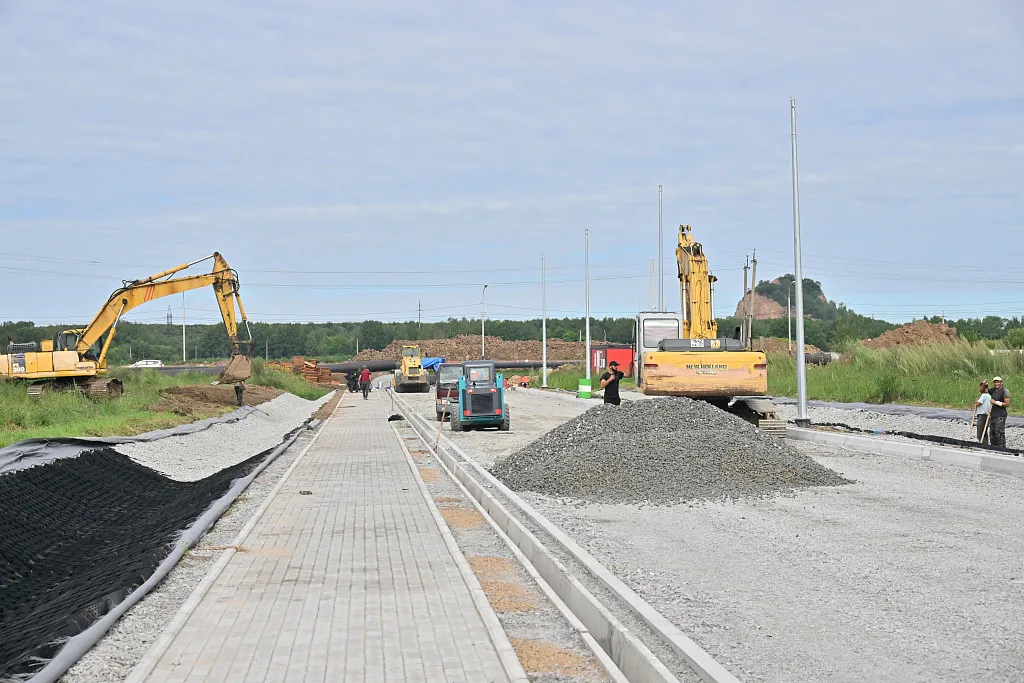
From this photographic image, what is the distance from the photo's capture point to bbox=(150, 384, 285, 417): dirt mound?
32.5m

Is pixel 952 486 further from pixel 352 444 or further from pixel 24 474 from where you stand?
pixel 352 444

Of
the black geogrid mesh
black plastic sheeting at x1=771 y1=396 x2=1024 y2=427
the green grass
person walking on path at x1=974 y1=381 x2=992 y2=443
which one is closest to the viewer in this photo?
the black geogrid mesh

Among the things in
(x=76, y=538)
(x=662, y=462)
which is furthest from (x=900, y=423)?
(x=76, y=538)

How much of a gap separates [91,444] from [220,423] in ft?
41.2

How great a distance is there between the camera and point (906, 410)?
28719mm

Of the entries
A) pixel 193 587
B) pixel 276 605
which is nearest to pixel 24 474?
pixel 193 587

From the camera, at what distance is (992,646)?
6.43 meters

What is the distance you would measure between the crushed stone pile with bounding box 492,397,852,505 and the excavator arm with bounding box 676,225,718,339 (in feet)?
36.3

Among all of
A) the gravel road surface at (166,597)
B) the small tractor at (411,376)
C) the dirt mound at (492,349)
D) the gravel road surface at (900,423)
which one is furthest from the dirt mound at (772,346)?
the gravel road surface at (166,597)

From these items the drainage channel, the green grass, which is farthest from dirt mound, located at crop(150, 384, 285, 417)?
the drainage channel

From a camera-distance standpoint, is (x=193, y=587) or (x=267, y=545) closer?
(x=193, y=587)

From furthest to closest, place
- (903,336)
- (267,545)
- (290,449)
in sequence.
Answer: (903,336)
(290,449)
(267,545)

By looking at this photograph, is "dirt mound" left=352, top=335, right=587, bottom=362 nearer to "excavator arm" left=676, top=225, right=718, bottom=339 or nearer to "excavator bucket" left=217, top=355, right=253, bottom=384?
"excavator bucket" left=217, top=355, right=253, bottom=384

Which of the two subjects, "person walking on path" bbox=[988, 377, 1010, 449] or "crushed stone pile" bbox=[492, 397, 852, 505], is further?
"person walking on path" bbox=[988, 377, 1010, 449]
